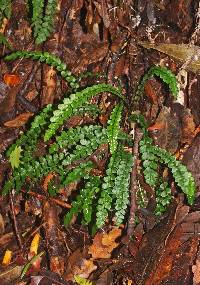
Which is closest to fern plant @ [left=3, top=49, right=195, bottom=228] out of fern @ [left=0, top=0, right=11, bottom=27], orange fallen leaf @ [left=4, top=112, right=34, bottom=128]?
orange fallen leaf @ [left=4, top=112, right=34, bottom=128]

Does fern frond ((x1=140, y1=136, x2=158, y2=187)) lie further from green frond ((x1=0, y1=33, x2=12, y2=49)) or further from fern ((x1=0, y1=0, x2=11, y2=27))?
fern ((x1=0, y1=0, x2=11, y2=27))

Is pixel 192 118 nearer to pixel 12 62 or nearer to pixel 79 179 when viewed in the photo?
pixel 79 179

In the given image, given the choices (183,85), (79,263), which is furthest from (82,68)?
(79,263)

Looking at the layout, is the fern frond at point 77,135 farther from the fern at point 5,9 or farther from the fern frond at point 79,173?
the fern at point 5,9

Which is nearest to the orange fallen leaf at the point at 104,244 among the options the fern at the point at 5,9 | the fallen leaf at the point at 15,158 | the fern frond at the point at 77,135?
the fern frond at the point at 77,135

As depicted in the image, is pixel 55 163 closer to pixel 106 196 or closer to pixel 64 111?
pixel 106 196

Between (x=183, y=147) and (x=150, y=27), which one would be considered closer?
(x=183, y=147)
